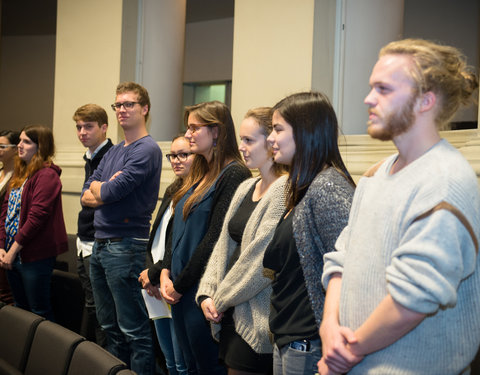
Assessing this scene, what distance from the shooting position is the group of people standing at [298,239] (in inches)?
44.9

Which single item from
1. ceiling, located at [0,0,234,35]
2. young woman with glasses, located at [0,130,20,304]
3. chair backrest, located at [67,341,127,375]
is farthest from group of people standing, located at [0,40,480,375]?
ceiling, located at [0,0,234,35]

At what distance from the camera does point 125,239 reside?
2857 mm

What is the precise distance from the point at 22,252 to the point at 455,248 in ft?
10.4

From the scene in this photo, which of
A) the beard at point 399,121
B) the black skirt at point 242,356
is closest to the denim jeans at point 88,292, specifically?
the black skirt at point 242,356

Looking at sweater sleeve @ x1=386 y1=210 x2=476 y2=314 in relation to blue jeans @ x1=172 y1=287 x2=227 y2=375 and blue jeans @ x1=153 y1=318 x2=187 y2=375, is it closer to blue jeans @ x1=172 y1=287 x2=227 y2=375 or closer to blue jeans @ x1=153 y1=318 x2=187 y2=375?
blue jeans @ x1=172 y1=287 x2=227 y2=375

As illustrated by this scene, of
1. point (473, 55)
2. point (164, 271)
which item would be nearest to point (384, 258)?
point (164, 271)

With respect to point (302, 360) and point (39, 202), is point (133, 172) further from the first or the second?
point (302, 360)

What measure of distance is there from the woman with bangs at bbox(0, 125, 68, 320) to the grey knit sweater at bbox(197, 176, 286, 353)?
2.01 m

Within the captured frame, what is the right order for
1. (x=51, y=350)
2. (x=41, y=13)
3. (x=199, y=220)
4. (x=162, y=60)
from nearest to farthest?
(x=51, y=350) < (x=199, y=220) < (x=162, y=60) < (x=41, y=13)

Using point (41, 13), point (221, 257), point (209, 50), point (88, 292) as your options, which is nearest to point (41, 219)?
point (88, 292)

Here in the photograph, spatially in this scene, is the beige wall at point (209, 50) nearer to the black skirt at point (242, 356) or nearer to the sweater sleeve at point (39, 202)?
the sweater sleeve at point (39, 202)

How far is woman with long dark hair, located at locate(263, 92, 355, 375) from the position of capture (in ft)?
5.06

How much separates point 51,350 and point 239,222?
91cm

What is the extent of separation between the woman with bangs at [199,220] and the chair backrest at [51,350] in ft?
1.60
